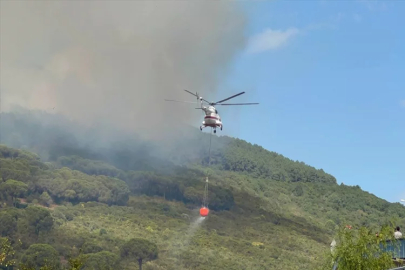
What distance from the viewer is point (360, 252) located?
57.9m

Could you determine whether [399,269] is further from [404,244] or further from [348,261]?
[404,244]

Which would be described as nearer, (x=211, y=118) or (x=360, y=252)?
(x=360, y=252)

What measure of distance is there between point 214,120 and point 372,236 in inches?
1557

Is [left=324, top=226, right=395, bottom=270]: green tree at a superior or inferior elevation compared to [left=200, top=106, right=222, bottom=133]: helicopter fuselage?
inferior

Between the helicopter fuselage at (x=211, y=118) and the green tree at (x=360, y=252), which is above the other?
the helicopter fuselage at (x=211, y=118)

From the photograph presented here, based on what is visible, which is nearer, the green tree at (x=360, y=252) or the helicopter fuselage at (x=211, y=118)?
the green tree at (x=360, y=252)

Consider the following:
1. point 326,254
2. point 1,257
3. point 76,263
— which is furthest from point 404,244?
point 1,257

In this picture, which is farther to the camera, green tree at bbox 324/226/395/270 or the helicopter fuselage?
the helicopter fuselage

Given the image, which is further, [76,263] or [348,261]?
[76,263]

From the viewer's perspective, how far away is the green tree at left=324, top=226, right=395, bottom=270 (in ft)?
188

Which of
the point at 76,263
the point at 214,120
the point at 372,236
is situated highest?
the point at 214,120

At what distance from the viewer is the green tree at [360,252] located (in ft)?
188

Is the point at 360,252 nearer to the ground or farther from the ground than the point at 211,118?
nearer to the ground

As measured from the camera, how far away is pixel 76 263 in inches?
2562
